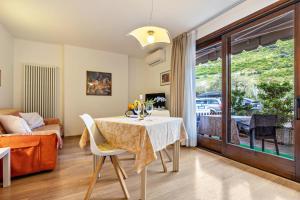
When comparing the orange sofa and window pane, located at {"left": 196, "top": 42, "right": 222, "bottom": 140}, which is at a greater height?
window pane, located at {"left": 196, "top": 42, "right": 222, "bottom": 140}

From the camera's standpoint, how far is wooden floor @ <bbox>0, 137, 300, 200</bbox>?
1.74 metres

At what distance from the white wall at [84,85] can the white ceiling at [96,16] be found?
79 cm

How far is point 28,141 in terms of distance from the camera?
2143 mm

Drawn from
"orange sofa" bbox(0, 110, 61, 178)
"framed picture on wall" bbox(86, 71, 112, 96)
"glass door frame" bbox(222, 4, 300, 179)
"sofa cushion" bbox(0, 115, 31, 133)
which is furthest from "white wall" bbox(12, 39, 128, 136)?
"glass door frame" bbox(222, 4, 300, 179)

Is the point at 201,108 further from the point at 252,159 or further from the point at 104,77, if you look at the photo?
the point at 104,77

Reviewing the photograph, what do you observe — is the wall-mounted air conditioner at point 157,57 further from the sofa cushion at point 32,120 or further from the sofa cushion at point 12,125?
the sofa cushion at point 12,125

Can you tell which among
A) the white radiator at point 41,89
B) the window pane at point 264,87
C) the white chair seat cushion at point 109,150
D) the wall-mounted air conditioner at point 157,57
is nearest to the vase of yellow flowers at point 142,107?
the white chair seat cushion at point 109,150

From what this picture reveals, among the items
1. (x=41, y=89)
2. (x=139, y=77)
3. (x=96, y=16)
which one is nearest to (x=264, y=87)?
(x=96, y=16)

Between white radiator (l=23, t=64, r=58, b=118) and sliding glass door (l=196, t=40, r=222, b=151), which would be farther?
white radiator (l=23, t=64, r=58, b=118)

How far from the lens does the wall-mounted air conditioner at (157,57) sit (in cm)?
452

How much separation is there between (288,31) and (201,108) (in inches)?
78.0

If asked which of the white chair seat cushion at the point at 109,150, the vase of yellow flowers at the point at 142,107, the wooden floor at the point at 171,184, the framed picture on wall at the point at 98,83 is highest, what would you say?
the framed picture on wall at the point at 98,83

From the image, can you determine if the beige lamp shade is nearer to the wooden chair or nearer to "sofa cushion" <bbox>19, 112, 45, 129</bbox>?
the wooden chair

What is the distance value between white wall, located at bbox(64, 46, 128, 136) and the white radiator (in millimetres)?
312
